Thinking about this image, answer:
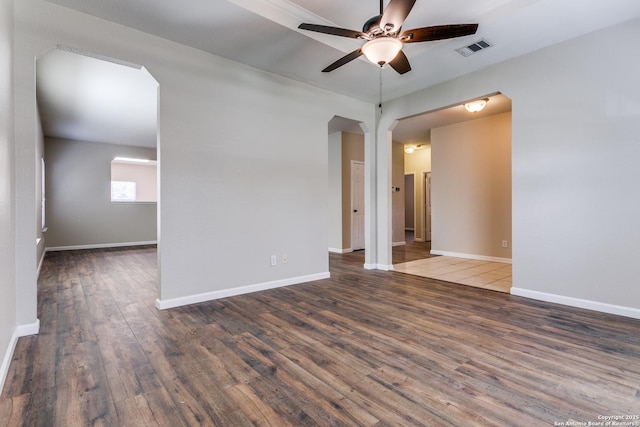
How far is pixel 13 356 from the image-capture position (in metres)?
2.07

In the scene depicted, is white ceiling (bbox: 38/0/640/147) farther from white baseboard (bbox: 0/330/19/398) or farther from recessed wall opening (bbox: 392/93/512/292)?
white baseboard (bbox: 0/330/19/398)

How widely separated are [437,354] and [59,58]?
499 cm

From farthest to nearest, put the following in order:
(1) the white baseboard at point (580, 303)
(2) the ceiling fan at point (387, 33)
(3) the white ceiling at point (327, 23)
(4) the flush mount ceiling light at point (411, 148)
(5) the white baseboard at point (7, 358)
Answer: (4) the flush mount ceiling light at point (411, 148) → (1) the white baseboard at point (580, 303) → (3) the white ceiling at point (327, 23) → (2) the ceiling fan at point (387, 33) → (5) the white baseboard at point (7, 358)

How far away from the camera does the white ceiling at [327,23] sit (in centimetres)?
256

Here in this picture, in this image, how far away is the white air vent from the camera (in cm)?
315

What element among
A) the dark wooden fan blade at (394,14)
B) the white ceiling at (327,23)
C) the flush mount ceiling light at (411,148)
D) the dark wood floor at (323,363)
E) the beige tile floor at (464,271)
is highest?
the flush mount ceiling light at (411,148)

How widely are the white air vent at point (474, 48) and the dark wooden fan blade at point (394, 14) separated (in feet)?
4.71

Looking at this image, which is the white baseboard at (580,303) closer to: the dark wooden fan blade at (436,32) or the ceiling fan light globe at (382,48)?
the dark wooden fan blade at (436,32)

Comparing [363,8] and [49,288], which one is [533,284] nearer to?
[363,8]

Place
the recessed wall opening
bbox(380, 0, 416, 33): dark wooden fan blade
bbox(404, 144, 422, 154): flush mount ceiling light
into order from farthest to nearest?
bbox(404, 144, 422, 154): flush mount ceiling light
the recessed wall opening
bbox(380, 0, 416, 33): dark wooden fan blade

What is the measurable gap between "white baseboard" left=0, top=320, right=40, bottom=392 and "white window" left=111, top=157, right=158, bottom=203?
10344mm

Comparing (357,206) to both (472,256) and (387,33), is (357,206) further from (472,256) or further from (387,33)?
(387,33)

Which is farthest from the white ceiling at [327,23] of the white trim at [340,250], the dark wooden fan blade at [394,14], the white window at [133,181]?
the white window at [133,181]

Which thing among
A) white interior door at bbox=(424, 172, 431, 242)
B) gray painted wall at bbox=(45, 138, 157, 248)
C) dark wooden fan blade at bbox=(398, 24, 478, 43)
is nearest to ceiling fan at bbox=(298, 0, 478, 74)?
dark wooden fan blade at bbox=(398, 24, 478, 43)
